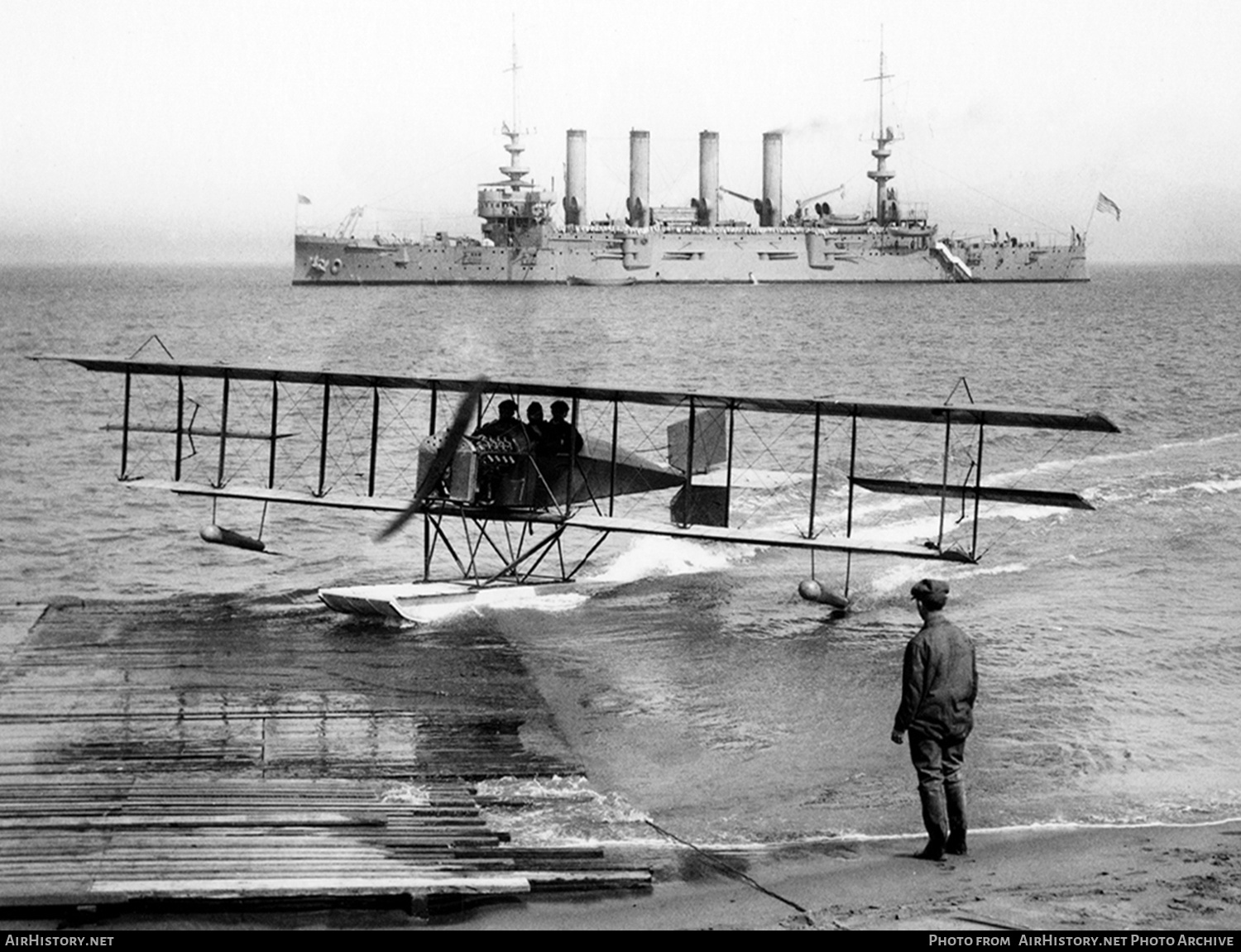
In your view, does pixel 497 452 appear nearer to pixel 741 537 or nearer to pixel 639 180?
pixel 741 537

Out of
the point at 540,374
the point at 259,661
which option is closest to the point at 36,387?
the point at 540,374

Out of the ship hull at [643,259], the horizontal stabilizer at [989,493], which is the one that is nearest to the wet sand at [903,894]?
the horizontal stabilizer at [989,493]

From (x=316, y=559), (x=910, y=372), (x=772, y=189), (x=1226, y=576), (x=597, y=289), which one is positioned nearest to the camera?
(x=1226, y=576)

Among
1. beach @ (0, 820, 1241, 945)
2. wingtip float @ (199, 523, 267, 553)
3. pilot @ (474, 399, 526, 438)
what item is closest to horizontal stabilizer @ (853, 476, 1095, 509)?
pilot @ (474, 399, 526, 438)

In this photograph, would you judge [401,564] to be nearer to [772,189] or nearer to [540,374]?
[540,374]

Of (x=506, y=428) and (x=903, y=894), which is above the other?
(x=506, y=428)

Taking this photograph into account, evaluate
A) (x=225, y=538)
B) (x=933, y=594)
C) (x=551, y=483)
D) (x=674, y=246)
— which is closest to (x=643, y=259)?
(x=674, y=246)
